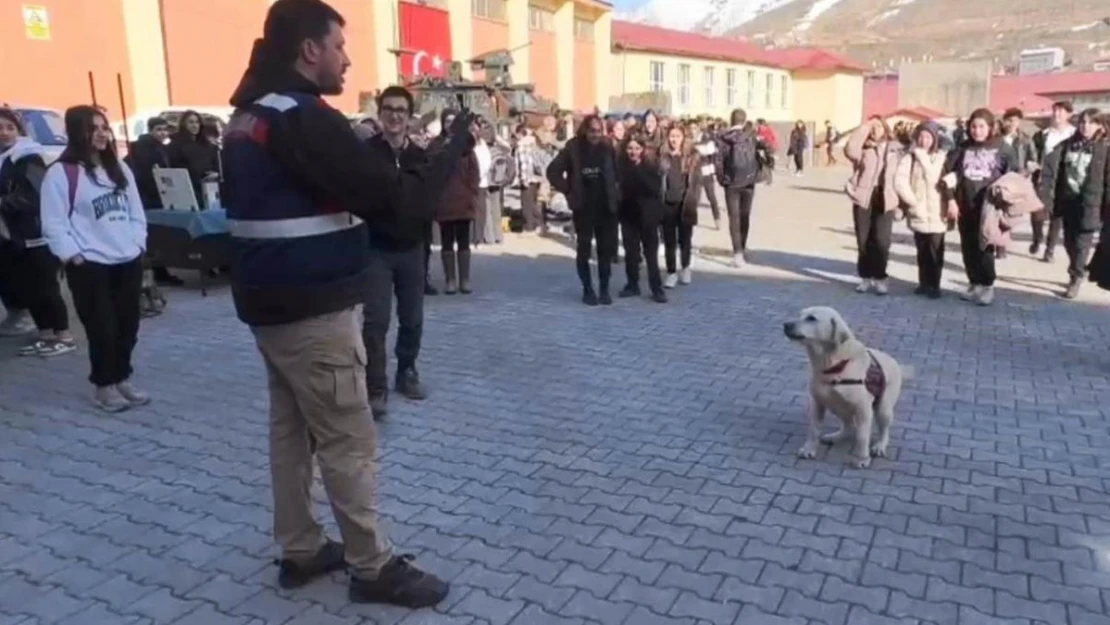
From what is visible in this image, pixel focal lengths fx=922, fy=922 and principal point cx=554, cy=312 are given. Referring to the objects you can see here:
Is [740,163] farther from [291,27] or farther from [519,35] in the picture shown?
[519,35]

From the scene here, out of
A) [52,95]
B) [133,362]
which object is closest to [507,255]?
[133,362]

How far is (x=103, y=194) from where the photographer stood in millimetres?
5219

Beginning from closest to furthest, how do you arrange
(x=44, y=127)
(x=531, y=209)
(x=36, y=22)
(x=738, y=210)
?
(x=738, y=210)
(x=44, y=127)
(x=531, y=209)
(x=36, y=22)

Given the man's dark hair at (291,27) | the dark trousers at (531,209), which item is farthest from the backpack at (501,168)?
the man's dark hair at (291,27)

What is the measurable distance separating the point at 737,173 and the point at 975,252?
2.80 meters

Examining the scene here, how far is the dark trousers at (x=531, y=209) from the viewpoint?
45.7 feet

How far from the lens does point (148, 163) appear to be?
30.6 ft

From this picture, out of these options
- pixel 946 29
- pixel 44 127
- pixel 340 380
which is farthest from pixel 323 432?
pixel 946 29

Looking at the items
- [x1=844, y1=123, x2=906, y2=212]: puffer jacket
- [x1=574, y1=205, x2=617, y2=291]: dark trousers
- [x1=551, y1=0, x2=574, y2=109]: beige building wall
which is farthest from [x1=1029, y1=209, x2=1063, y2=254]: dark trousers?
[x1=551, y1=0, x2=574, y2=109]: beige building wall

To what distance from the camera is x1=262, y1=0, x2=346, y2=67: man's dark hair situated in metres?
2.90

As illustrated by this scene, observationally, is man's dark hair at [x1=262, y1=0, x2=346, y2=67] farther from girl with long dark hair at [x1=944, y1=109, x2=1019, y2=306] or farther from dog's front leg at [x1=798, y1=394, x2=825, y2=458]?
girl with long dark hair at [x1=944, y1=109, x2=1019, y2=306]

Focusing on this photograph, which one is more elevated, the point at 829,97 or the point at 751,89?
the point at 751,89

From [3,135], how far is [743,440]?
541 cm

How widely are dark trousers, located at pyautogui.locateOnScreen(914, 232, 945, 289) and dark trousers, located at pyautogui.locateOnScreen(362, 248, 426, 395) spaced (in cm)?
517
